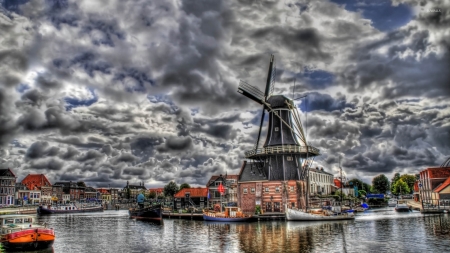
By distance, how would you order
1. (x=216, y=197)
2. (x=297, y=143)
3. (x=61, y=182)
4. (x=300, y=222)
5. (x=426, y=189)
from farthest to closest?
(x=61, y=182) → (x=216, y=197) → (x=426, y=189) → (x=297, y=143) → (x=300, y=222)

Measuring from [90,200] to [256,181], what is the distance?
141 m

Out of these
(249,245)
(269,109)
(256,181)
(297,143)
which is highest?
(269,109)

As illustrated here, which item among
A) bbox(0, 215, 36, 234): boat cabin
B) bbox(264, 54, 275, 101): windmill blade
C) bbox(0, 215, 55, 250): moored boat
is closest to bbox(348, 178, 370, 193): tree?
bbox(264, 54, 275, 101): windmill blade

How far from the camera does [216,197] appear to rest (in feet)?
315

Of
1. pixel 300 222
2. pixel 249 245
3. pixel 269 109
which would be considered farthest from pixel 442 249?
pixel 269 109

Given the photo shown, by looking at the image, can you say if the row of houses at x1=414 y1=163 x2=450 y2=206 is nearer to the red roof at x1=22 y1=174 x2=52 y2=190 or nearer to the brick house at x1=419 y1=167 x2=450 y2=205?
the brick house at x1=419 y1=167 x2=450 y2=205

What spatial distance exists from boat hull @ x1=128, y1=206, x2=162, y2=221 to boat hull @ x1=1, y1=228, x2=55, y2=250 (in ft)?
118

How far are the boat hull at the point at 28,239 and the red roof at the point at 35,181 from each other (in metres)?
124

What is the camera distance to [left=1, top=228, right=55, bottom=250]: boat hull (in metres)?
29.7

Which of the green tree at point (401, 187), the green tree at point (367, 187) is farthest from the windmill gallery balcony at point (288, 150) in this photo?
the green tree at point (367, 187)

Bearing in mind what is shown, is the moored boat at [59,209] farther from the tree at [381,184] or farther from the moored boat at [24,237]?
the tree at [381,184]

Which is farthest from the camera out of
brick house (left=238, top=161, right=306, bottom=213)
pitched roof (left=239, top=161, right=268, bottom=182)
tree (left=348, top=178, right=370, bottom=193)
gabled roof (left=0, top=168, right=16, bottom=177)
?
tree (left=348, top=178, right=370, bottom=193)

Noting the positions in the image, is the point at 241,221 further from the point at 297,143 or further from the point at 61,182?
the point at 61,182

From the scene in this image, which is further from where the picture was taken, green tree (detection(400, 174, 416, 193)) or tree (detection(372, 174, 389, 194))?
tree (detection(372, 174, 389, 194))
